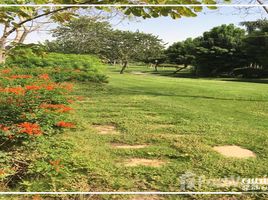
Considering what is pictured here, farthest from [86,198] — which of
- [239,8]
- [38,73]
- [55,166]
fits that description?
[38,73]

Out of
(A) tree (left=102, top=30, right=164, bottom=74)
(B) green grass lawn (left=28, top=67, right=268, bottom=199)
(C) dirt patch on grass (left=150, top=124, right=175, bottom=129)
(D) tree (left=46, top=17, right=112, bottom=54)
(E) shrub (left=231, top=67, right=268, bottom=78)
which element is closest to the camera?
(D) tree (left=46, top=17, right=112, bottom=54)

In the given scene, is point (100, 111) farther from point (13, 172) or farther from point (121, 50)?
point (121, 50)

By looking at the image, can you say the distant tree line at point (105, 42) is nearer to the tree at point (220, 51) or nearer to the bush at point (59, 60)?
the bush at point (59, 60)

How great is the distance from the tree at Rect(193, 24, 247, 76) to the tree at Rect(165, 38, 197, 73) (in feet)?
0.28

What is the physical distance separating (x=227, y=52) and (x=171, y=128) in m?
2.39

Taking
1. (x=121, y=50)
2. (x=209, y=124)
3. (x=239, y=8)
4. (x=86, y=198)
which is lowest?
(x=86, y=198)

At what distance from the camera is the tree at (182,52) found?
402 cm

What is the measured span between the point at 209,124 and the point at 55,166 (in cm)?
279

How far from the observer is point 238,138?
5.71 m

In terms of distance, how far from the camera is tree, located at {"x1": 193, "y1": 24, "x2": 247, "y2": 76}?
13.2 ft

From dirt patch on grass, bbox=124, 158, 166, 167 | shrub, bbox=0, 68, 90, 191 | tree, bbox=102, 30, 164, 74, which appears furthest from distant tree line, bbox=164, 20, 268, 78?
shrub, bbox=0, 68, 90, 191

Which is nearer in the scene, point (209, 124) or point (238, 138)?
point (238, 138)

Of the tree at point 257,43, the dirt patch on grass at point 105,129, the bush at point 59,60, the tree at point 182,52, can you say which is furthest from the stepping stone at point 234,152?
the bush at point 59,60

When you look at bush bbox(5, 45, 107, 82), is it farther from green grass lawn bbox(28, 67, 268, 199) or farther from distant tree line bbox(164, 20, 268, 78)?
distant tree line bbox(164, 20, 268, 78)
